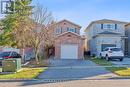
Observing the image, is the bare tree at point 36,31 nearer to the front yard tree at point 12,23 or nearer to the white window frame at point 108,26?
the front yard tree at point 12,23

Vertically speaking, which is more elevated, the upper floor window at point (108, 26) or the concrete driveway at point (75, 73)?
the upper floor window at point (108, 26)

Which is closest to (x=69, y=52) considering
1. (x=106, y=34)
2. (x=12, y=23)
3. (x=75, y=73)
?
(x=106, y=34)

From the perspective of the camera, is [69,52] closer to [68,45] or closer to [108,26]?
[68,45]

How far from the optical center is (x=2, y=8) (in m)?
20.5

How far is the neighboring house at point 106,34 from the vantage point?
53.7 metres

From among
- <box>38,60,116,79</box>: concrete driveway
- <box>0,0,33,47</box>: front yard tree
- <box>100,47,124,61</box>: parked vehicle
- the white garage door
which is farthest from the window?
<box>38,60,116,79</box>: concrete driveway

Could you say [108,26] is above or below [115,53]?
above

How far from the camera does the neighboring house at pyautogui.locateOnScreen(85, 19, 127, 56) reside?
53656mm

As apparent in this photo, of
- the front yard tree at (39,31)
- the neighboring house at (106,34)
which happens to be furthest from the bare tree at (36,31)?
the neighboring house at (106,34)

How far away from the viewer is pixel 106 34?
53875 mm

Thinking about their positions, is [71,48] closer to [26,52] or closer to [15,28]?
[26,52]

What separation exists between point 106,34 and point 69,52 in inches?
328

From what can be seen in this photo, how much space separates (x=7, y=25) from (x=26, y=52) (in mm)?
4900

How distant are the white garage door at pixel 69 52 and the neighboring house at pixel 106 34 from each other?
20.0 ft
